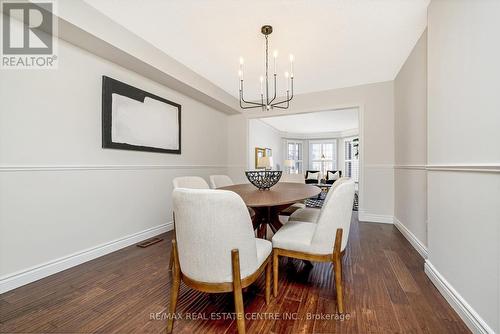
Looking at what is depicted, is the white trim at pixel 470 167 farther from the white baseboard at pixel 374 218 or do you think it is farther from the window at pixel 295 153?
the window at pixel 295 153

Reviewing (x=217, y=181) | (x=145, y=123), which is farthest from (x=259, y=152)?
(x=145, y=123)

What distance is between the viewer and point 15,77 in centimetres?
165

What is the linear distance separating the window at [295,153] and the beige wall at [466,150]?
7.67 m

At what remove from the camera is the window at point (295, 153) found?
9.43 m

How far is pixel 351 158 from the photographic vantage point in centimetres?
869

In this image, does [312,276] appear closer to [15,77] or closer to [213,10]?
[213,10]

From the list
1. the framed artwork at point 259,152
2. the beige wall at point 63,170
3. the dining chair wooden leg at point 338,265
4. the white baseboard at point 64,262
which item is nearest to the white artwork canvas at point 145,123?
the beige wall at point 63,170

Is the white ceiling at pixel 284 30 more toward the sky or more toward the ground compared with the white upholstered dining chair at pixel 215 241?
more toward the sky

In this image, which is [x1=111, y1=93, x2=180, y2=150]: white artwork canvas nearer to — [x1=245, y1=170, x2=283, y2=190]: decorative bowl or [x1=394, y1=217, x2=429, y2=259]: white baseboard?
[x1=245, y1=170, x2=283, y2=190]: decorative bowl

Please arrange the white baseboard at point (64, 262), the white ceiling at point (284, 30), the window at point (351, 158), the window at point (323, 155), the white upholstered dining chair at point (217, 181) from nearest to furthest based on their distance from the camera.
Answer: the white baseboard at point (64, 262) → the white ceiling at point (284, 30) → the white upholstered dining chair at point (217, 181) → the window at point (351, 158) → the window at point (323, 155)

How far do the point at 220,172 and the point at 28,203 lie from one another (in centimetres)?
295

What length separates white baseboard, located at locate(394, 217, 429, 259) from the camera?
2.14 meters

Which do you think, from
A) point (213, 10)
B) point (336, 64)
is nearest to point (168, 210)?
point (213, 10)

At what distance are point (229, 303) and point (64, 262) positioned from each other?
163 cm
